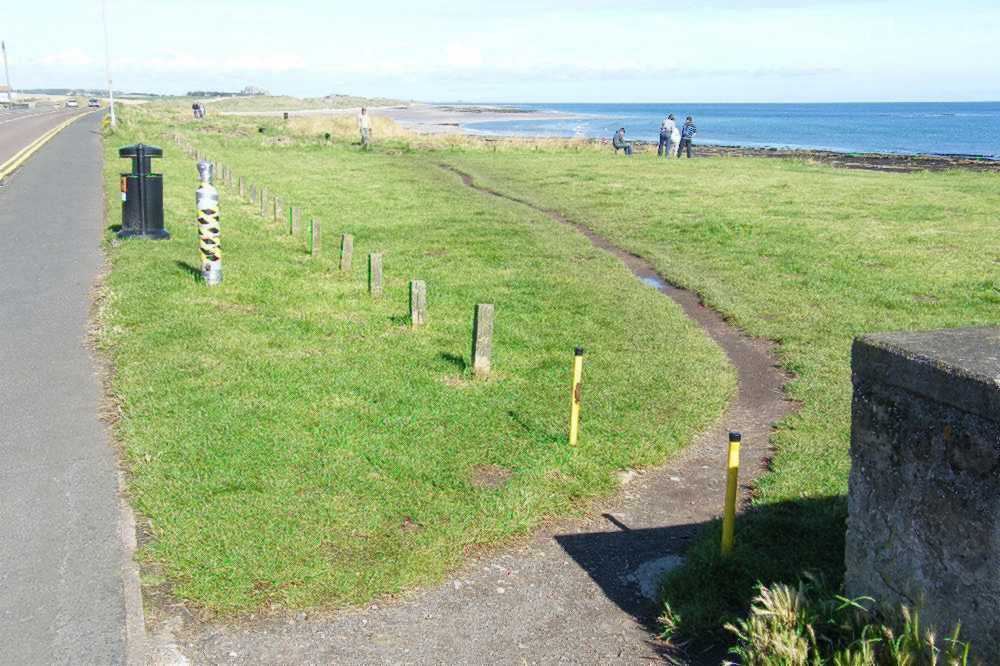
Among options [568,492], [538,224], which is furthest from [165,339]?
[538,224]

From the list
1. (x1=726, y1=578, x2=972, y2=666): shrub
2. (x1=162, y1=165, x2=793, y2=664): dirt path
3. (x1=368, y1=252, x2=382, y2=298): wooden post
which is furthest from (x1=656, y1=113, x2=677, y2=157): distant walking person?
(x1=726, y1=578, x2=972, y2=666): shrub

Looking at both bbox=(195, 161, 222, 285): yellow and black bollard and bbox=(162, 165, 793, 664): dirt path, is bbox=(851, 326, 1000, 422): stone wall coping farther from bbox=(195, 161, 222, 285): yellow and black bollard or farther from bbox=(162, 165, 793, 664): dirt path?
bbox=(195, 161, 222, 285): yellow and black bollard

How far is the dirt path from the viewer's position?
193 inches

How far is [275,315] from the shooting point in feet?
38.2

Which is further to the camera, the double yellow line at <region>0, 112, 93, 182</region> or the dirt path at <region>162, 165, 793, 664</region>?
the double yellow line at <region>0, 112, 93, 182</region>

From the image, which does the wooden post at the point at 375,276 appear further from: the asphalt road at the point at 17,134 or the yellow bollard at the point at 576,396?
the asphalt road at the point at 17,134

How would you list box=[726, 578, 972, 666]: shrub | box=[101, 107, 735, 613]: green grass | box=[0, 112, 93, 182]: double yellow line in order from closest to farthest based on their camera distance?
box=[726, 578, 972, 666]: shrub, box=[101, 107, 735, 613]: green grass, box=[0, 112, 93, 182]: double yellow line

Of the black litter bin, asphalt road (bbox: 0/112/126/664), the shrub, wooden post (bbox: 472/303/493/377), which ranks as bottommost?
asphalt road (bbox: 0/112/126/664)

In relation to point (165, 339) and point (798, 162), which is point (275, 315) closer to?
point (165, 339)

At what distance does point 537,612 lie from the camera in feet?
17.5

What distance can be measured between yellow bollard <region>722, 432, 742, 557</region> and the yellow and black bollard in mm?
9157

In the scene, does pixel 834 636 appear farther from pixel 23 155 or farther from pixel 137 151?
pixel 23 155

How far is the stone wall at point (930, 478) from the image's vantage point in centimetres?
398

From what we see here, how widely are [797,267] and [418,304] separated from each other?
24.4ft
